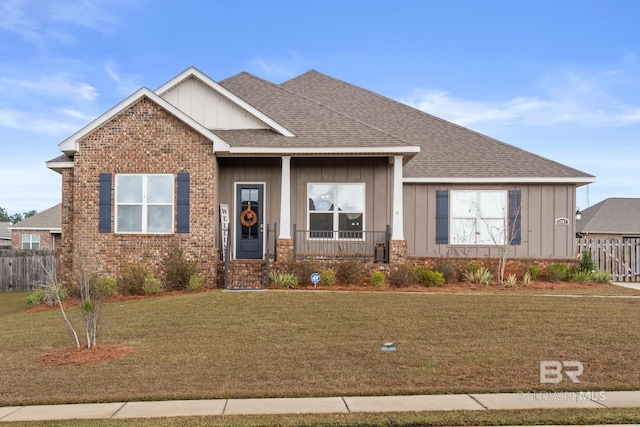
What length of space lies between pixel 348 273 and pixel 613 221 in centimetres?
2697

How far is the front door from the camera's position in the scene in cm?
1694

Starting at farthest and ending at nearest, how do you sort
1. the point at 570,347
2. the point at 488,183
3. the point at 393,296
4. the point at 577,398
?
the point at 488,183
the point at 393,296
the point at 570,347
the point at 577,398

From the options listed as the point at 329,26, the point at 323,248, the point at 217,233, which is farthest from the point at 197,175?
the point at 329,26

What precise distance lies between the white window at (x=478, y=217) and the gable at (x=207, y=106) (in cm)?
742

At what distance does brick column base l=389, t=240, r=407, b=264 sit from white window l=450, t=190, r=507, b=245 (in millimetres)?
3320

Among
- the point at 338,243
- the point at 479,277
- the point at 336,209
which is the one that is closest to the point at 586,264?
the point at 479,277

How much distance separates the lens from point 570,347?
826cm

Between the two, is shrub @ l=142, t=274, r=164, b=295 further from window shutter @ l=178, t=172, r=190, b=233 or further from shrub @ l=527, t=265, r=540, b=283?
shrub @ l=527, t=265, r=540, b=283

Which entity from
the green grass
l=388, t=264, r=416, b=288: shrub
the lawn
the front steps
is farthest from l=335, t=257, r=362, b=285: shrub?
the green grass

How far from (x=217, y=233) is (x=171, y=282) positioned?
224 centimetres

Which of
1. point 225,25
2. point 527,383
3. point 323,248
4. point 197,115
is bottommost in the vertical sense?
point 527,383

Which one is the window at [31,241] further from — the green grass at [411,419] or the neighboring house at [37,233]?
the green grass at [411,419]

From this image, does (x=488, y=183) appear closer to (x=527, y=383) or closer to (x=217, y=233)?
(x=217, y=233)

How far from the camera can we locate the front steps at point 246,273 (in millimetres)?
15000
